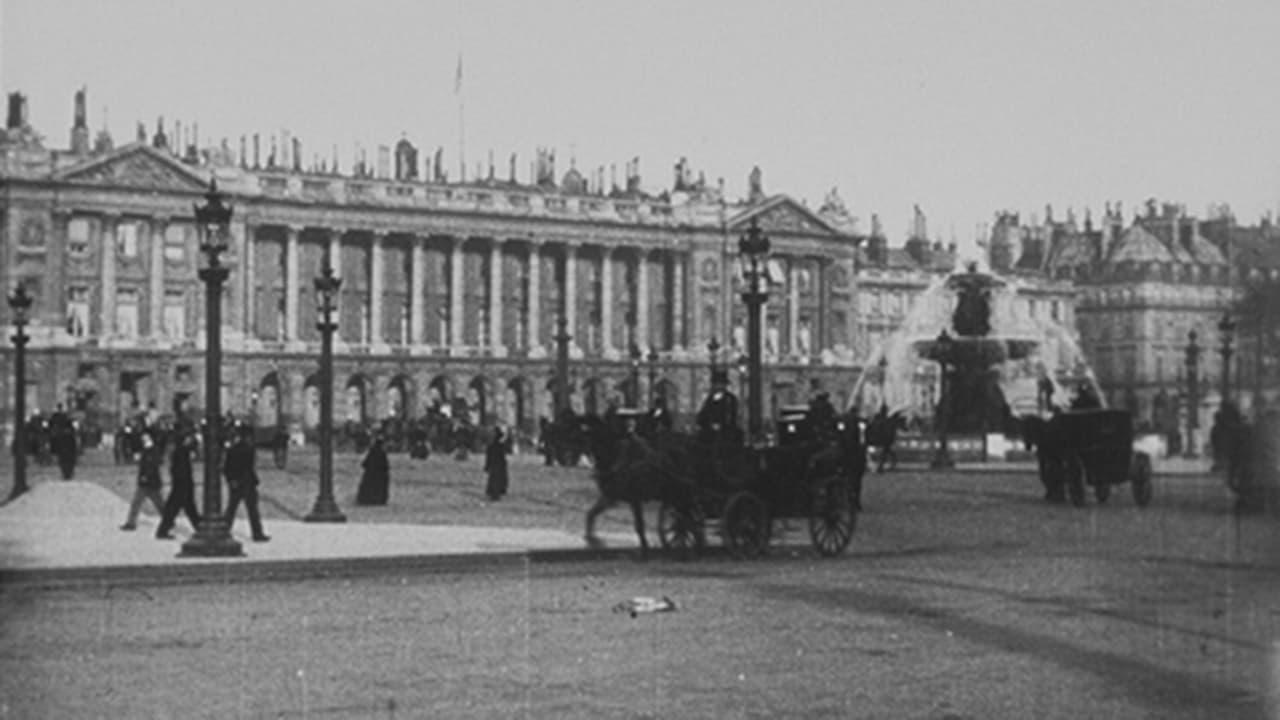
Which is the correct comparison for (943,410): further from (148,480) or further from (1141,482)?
(148,480)

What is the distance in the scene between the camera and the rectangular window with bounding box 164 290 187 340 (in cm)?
9275

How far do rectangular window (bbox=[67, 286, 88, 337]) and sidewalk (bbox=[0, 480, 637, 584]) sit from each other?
205 feet

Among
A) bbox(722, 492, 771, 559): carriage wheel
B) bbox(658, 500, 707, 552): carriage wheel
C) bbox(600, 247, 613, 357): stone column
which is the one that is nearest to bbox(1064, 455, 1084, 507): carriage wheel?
bbox(658, 500, 707, 552): carriage wheel

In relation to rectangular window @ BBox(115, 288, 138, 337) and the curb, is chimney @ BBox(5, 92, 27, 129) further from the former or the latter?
the curb

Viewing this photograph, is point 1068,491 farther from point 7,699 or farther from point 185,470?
point 7,699

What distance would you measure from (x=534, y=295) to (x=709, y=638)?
9154 centimetres

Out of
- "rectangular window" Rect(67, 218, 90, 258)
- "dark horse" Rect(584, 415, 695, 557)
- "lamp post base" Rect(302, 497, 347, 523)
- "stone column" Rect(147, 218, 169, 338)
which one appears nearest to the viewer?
"dark horse" Rect(584, 415, 695, 557)

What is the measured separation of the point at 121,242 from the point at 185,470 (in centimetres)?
7259

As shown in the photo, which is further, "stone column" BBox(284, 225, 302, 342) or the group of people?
"stone column" BBox(284, 225, 302, 342)

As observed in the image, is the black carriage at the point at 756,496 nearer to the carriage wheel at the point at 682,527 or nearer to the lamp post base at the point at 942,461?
the carriage wheel at the point at 682,527

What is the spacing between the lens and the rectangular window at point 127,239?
93.2 metres

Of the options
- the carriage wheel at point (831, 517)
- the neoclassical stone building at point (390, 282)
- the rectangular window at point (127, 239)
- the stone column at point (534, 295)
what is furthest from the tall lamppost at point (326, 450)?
the stone column at point (534, 295)

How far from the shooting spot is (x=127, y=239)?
308 feet

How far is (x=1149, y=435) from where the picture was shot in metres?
28.7
